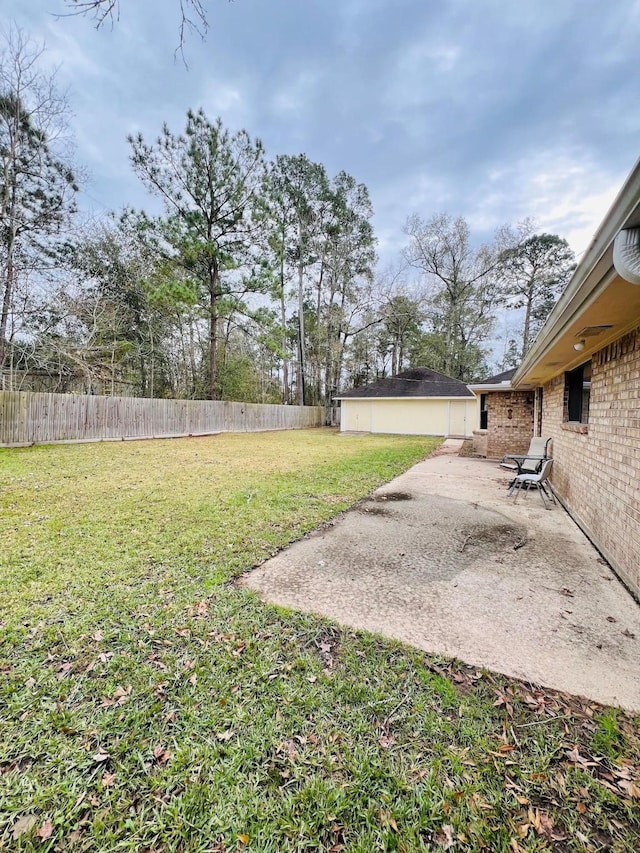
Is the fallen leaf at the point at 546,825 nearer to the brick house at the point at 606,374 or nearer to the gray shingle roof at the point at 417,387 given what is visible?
the brick house at the point at 606,374

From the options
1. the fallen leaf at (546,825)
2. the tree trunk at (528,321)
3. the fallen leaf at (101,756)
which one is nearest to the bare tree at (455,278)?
the tree trunk at (528,321)

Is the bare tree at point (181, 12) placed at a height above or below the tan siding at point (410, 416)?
above

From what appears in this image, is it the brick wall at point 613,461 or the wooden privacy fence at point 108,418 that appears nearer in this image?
the brick wall at point 613,461

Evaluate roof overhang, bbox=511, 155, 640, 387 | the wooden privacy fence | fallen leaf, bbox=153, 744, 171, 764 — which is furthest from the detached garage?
fallen leaf, bbox=153, 744, 171, 764

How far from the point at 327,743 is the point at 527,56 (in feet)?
23.8

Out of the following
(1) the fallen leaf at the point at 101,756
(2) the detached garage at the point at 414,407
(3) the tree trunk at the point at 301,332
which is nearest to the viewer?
(1) the fallen leaf at the point at 101,756

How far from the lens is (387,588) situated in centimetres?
303

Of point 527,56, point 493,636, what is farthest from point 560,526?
point 527,56

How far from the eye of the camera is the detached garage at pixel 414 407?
19141 millimetres

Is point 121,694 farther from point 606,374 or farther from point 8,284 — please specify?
point 8,284

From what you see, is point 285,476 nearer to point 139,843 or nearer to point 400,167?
point 139,843

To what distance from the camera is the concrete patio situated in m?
2.21

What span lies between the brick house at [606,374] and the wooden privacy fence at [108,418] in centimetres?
1220

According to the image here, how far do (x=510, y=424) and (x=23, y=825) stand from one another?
460 inches
